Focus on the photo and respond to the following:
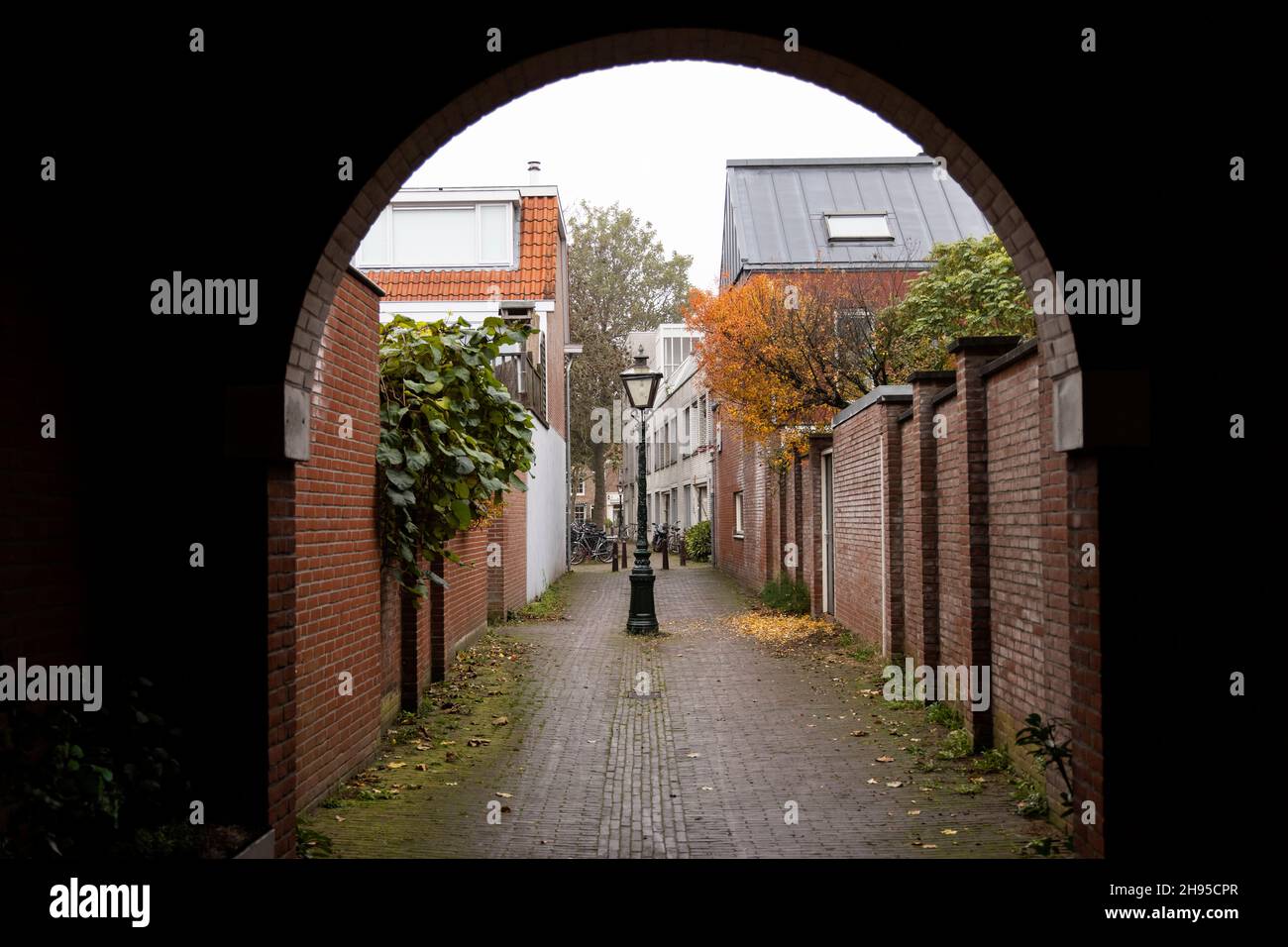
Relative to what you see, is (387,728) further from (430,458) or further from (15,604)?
(15,604)

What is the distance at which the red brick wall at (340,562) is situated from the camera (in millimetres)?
5613

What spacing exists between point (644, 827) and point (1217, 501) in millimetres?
3405

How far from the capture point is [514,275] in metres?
20.7

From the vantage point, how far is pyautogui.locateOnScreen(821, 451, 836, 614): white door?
14.5 m

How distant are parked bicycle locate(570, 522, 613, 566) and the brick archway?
2783 cm

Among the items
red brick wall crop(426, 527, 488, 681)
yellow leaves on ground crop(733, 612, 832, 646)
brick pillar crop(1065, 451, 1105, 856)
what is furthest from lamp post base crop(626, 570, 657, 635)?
brick pillar crop(1065, 451, 1105, 856)

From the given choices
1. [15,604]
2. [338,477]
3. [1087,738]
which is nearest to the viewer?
[15,604]

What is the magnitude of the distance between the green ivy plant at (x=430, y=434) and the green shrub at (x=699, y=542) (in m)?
22.1

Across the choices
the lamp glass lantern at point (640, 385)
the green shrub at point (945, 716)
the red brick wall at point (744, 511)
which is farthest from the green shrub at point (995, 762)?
the red brick wall at point (744, 511)

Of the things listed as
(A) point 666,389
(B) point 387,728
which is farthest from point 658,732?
(A) point 666,389

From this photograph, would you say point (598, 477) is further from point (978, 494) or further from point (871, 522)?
point (978, 494)

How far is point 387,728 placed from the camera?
25.5 feet

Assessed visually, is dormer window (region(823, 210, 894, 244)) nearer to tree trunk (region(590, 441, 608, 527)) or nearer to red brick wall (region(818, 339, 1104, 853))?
tree trunk (region(590, 441, 608, 527))

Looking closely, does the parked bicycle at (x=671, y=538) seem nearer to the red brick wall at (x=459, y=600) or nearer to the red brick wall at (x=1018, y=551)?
the red brick wall at (x=459, y=600)
